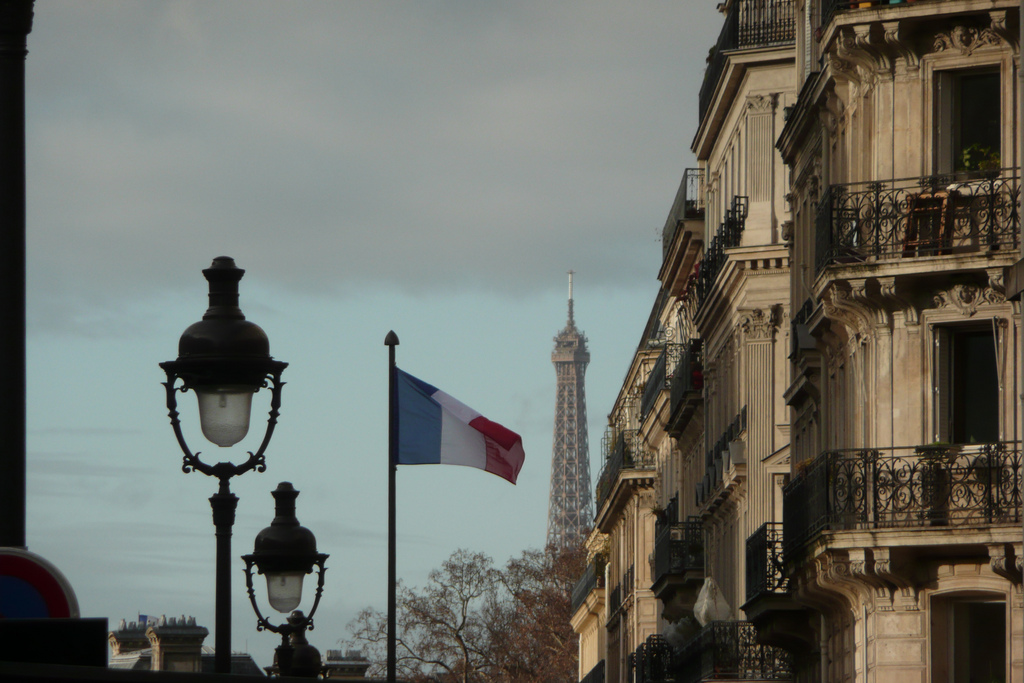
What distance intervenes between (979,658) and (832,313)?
505 cm

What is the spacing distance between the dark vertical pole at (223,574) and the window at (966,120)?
17.7 m

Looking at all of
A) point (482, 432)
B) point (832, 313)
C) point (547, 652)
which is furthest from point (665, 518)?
point (547, 652)

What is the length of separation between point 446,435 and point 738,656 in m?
18.5

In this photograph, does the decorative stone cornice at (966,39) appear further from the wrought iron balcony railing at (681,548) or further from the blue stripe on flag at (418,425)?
the wrought iron balcony railing at (681,548)

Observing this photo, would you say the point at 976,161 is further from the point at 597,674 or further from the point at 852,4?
the point at 597,674

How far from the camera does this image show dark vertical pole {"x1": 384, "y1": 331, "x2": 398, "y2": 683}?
20.5 metres

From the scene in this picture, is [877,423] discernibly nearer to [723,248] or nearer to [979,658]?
[979,658]

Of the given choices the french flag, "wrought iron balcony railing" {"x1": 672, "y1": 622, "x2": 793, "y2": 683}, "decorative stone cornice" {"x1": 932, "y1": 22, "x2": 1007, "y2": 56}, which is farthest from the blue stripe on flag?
"wrought iron balcony railing" {"x1": 672, "y1": 622, "x2": 793, "y2": 683}

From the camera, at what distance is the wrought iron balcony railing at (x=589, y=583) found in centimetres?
8731

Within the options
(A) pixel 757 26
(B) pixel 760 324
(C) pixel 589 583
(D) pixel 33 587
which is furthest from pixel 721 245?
(C) pixel 589 583

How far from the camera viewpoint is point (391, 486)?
21906mm

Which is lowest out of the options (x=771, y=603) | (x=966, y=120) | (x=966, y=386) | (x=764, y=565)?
(x=771, y=603)

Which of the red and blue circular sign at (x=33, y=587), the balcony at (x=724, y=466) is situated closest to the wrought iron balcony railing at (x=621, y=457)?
the balcony at (x=724, y=466)

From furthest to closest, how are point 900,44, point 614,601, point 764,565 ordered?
point 614,601, point 764,565, point 900,44
